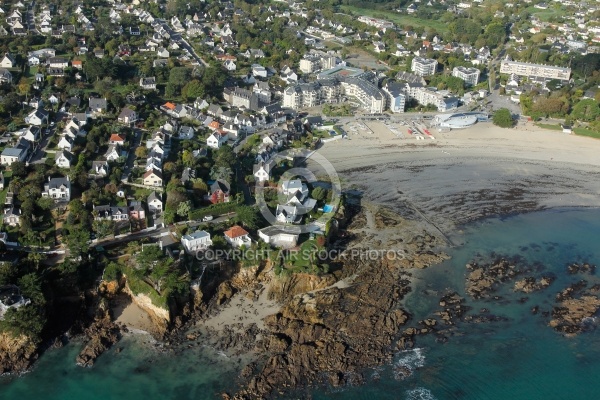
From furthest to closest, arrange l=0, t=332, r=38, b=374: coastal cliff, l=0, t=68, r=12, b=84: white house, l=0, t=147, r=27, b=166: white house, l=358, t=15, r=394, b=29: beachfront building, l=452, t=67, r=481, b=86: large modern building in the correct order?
l=358, t=15, r=394, b=29: beachfront building, l=452, t=67, r=481, b=86: large modern building, l=0, t=68, r=12, b=84: white house, l=0, t=147, r=27, b=166: white house, l=0, t=332, r=38, b=374: coastal cliff

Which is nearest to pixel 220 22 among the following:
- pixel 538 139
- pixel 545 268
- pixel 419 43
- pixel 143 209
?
pixel 419 43

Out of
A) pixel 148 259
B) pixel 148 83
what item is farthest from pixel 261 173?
pixel 148 83

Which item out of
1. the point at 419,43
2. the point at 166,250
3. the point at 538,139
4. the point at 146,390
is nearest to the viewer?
the point at 146,390

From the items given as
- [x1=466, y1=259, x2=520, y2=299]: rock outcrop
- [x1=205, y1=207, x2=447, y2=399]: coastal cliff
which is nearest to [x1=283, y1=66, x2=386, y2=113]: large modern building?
[x1=205, y1=207, x2=447, y2=399]: coastal cliff

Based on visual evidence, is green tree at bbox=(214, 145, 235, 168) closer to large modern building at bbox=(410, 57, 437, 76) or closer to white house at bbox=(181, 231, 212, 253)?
white house at bbox=(181, 231, 212, 253)

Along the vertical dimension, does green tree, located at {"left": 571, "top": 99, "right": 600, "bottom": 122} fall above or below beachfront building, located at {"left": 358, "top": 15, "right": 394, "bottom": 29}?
below

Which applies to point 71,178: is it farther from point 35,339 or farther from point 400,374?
point 400,374
